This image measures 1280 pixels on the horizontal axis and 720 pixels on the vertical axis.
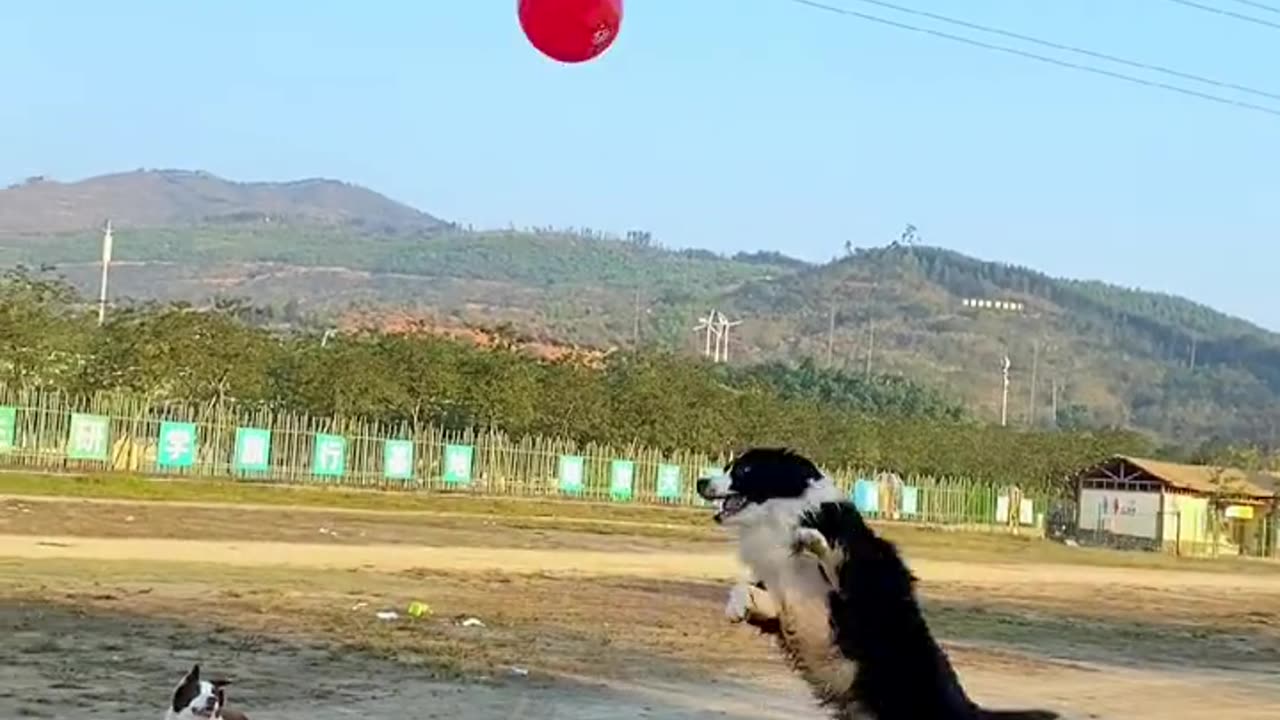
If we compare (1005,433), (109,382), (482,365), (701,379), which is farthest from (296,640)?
(1005,433)

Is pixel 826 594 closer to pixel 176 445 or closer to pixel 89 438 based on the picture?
pixel 89 438

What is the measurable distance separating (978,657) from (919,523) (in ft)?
172

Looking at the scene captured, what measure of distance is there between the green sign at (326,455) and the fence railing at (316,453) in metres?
0.03

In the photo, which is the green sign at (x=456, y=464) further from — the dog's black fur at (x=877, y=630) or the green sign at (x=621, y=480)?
the dog's black fur at (x=877, y=630)

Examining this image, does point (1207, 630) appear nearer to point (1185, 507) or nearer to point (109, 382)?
point (109, 382)

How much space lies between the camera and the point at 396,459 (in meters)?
53.7

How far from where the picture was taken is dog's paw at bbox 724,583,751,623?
3564mm

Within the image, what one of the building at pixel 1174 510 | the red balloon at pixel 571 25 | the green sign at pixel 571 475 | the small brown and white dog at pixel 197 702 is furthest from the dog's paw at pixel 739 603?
the building at pixel 1174 510

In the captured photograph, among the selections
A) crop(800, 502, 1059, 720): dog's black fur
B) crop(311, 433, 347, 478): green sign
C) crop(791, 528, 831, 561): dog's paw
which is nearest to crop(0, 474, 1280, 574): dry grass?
crop(311, 433, 347, 478): green sign

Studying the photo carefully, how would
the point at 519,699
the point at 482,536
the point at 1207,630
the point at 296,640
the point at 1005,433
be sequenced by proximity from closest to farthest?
the point at 519,699 → the point at 296,640 → the point at 1207,630 → the point at 482,536 → the point at 1005,433

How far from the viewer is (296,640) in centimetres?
1542

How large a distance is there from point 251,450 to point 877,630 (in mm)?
47688

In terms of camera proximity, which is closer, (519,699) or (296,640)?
(519,699)

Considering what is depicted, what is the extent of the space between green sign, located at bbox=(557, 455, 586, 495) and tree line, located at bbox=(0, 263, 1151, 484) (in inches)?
105
